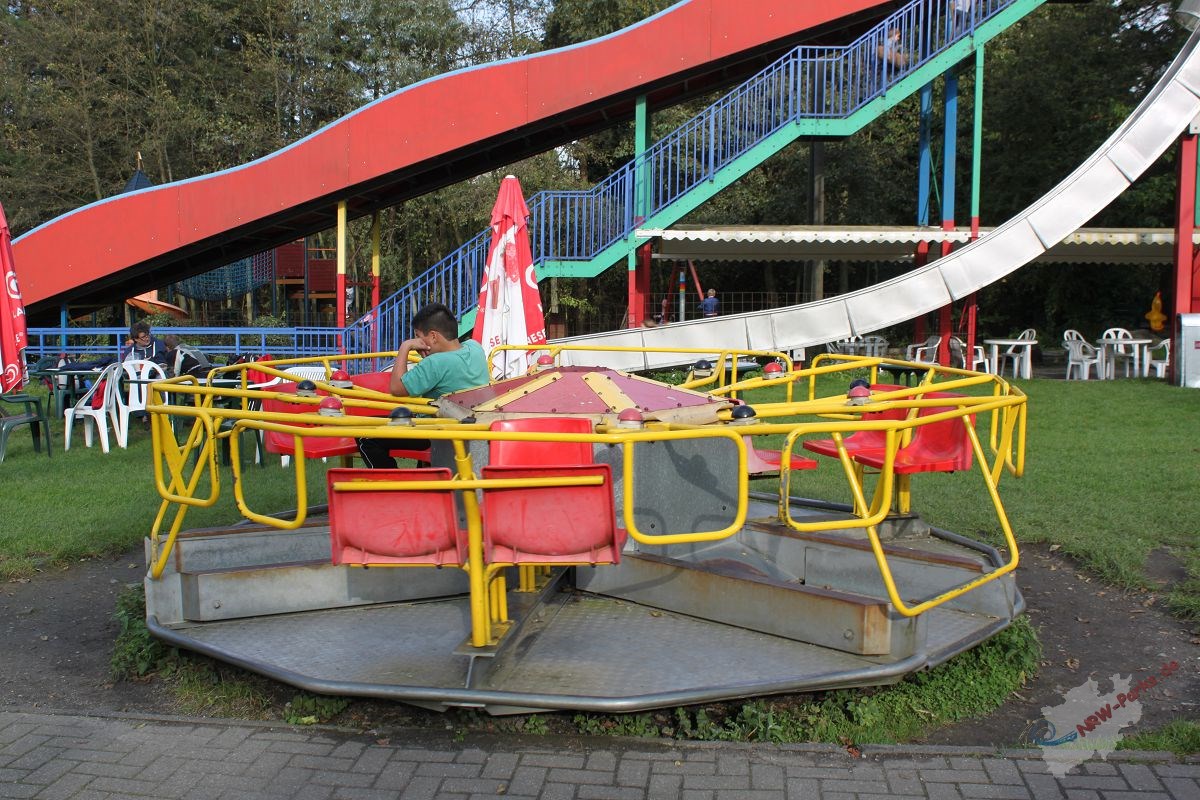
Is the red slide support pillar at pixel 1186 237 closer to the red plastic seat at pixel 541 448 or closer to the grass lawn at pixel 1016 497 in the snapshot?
the grass lawn at pixel 1016 497

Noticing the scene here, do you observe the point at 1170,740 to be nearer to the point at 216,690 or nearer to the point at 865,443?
the point at 865,443

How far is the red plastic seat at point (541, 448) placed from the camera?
184 inches

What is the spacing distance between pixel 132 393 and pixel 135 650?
6.35 m

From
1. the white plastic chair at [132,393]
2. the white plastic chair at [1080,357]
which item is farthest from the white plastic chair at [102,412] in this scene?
the white plastic chair at [1080,357]

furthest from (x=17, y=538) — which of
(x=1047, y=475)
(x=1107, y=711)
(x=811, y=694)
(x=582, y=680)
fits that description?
(x=1047, y=475)

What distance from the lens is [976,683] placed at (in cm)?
405

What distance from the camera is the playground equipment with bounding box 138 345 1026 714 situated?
11.8 feet

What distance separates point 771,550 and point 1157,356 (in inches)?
787

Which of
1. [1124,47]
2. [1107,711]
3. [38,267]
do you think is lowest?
[1107,711]

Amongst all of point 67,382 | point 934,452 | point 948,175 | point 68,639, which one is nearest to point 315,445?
point 68,639

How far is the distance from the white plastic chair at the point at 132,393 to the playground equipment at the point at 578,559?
523 cm

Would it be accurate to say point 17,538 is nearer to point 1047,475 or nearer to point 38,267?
point 1047,475

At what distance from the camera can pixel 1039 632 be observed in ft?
15.7

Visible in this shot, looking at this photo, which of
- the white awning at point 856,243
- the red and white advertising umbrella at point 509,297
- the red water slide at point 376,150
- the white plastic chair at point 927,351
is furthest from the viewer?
the white plastic chair at point 927,351
